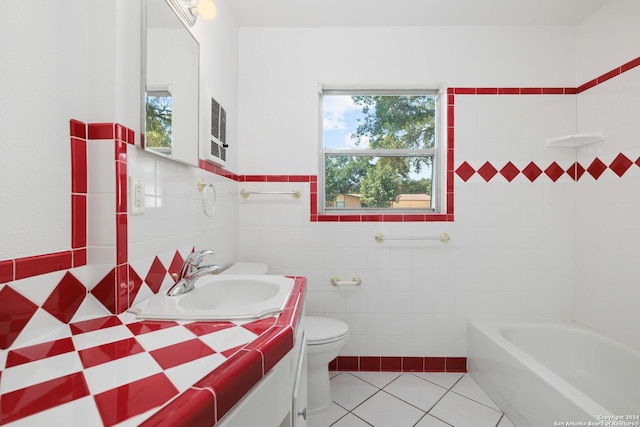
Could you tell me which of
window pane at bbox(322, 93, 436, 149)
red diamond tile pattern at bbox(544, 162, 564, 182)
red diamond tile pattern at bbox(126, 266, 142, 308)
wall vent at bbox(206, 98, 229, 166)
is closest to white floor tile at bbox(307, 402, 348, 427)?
red diamond tile pattern at bbox(126, 266, 142, 308)

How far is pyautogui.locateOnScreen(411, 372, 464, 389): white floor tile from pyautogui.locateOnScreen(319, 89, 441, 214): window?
3.71 feet

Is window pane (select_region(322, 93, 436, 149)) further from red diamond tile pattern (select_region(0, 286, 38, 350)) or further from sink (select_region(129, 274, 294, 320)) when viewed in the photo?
red diamond tile pattern (select_region(0, 286, 38, 350))

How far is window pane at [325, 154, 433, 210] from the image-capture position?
2.20 metres

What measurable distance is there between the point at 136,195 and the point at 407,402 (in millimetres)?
1744

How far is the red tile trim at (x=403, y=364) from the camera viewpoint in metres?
2.04

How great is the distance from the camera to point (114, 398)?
461mm

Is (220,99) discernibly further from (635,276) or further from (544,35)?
(635,276)

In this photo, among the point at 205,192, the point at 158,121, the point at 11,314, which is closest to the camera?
the point at 11,314

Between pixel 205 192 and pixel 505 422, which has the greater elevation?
pixel 205 192

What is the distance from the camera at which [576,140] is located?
6.21 ft

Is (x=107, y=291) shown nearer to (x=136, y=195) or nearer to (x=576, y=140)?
(x=136, y=195)

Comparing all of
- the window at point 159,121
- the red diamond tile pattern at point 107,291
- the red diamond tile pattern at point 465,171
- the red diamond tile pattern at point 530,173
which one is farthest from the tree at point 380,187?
the red diamond tile pattern at point 107,291

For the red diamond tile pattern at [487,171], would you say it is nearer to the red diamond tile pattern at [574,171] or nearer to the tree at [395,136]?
the tree at [395,136]

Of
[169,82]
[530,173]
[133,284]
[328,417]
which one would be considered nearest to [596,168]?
[530,173]
